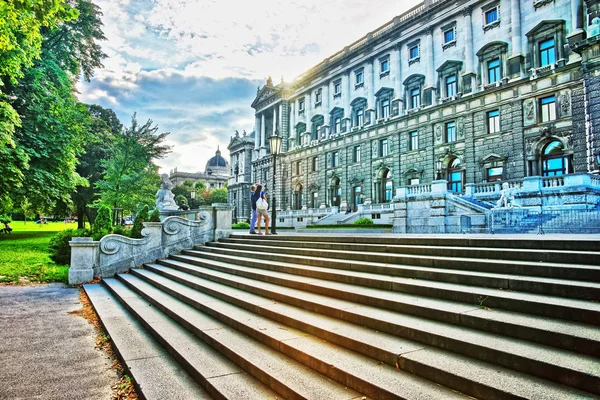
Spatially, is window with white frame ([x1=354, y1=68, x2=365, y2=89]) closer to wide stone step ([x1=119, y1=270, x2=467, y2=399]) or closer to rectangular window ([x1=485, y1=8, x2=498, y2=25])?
rectangular window ([x1=485, y1=8, x2=498, y2=25])

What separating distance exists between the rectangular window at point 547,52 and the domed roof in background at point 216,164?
11603cm

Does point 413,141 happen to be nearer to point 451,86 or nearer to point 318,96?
point 451,86

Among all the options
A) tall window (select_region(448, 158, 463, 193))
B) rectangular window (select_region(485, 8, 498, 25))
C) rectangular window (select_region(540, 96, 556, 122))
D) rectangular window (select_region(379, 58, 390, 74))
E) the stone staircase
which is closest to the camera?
the stone staircase

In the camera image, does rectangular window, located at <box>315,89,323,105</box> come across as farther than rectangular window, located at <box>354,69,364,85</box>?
Yes

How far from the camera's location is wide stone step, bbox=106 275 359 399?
3.84 metres

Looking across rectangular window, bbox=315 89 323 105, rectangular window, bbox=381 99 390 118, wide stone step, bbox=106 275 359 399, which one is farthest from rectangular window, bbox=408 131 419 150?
wide stone step, bbox=106 275 359 399

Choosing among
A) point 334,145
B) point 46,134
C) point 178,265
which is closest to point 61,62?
point 46,134

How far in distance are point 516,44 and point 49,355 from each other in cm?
3390

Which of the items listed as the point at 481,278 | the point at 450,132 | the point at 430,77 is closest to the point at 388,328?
the point at 481,278

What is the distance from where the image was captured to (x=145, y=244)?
13344mm

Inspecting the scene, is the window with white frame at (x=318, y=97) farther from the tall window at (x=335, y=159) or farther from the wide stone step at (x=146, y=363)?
the wide stone step at (x=146, y=363)

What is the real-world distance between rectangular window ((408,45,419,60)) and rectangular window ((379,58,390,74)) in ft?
9.44

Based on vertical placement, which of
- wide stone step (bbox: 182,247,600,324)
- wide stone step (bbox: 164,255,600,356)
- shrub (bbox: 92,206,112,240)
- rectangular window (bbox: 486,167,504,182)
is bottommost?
wide stone step (bbox: 164,255,600,356)

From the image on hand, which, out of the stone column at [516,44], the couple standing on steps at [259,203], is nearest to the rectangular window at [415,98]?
the stone column at [516,44]
